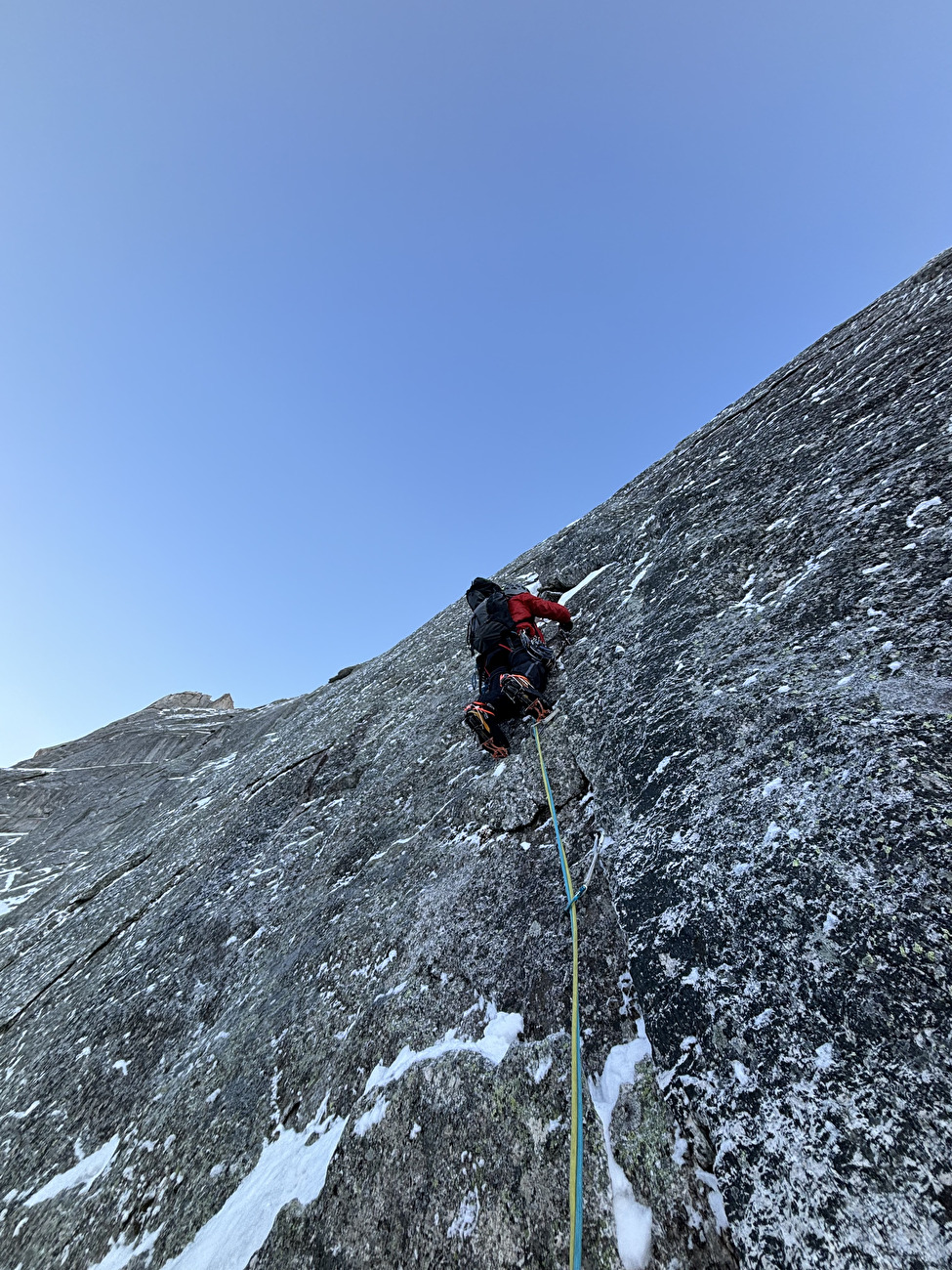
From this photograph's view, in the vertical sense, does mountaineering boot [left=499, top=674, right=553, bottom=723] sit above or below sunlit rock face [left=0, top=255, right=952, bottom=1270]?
above

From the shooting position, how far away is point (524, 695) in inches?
253

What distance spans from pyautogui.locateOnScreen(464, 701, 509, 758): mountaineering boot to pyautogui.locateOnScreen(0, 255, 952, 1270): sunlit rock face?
221 mm

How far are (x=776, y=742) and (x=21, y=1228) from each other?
726cm

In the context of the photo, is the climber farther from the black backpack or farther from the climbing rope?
the climbing rope

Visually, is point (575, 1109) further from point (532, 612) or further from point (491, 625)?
point (532, 612)

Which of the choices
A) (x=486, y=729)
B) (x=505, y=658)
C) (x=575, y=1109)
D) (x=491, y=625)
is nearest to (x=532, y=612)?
(x=491, y=625)

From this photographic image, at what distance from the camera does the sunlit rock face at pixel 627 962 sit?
243 cm

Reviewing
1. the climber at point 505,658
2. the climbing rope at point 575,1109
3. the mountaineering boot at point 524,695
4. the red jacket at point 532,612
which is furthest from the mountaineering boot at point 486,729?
the climbing rope at point 575,1109

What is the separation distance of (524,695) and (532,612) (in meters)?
1.75

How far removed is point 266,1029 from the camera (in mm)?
4934

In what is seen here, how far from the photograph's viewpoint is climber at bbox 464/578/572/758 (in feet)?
21.1

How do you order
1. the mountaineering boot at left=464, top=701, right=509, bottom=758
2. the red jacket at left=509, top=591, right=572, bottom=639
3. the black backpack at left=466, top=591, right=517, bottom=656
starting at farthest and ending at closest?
the red jacket at left=509, top=591, right=572, bottom=639 < the black backpack at left=466, top=591, right=517, bottom=656 < the mountaineering boot at left=464, top=701, right=509, bottom=758

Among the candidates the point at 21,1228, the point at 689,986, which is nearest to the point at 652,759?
the point at 689,986

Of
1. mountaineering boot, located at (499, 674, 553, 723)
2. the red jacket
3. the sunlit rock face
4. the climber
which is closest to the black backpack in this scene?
the climber
